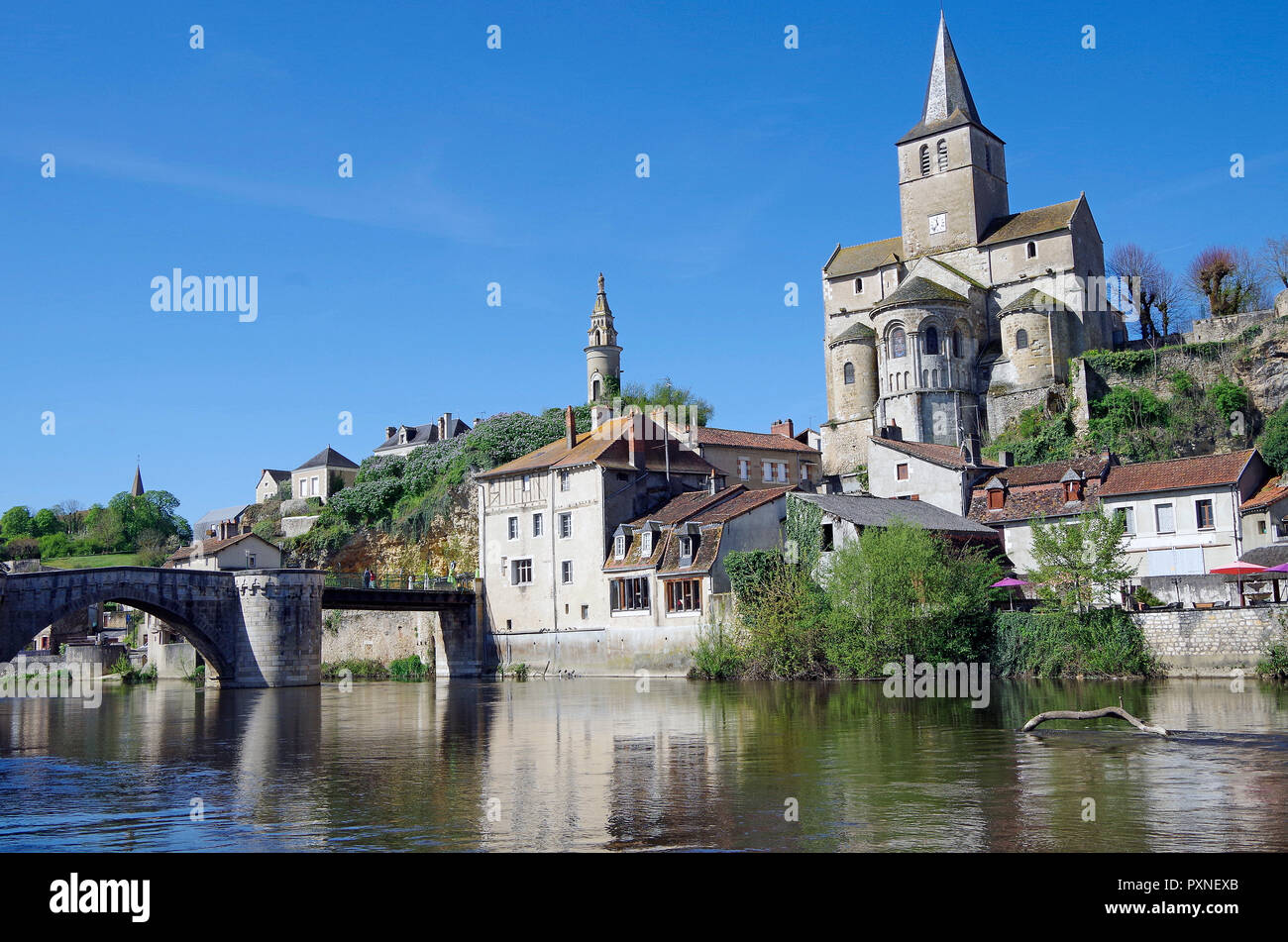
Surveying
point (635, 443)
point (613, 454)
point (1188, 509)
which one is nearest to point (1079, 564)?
point (1188, 509)

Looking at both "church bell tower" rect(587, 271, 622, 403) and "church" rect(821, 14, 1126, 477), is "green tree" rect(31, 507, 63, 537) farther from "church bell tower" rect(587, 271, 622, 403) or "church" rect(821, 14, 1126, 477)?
"church" rect(821, 14, 1126, 477)

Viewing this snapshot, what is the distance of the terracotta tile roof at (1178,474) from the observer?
1790 inches

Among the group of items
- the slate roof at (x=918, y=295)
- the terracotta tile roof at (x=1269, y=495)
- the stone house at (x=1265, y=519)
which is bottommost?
the stone house at (x=1265, y=519)

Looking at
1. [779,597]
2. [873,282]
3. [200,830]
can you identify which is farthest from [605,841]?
[873,282]

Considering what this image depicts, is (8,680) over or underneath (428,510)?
underneath

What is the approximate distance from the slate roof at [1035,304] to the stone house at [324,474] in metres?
61.5

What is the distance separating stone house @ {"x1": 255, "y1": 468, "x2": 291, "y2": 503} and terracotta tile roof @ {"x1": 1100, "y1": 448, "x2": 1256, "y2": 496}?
9275cm

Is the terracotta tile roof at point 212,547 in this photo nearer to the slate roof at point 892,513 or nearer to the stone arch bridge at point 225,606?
the stone arch bridge at point 225,606

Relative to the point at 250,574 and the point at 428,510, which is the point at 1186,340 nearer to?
the point at 428,510

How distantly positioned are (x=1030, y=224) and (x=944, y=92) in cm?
1289

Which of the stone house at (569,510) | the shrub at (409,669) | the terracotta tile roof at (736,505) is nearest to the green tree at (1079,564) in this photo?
the terracotta tile roof at (736,505)
